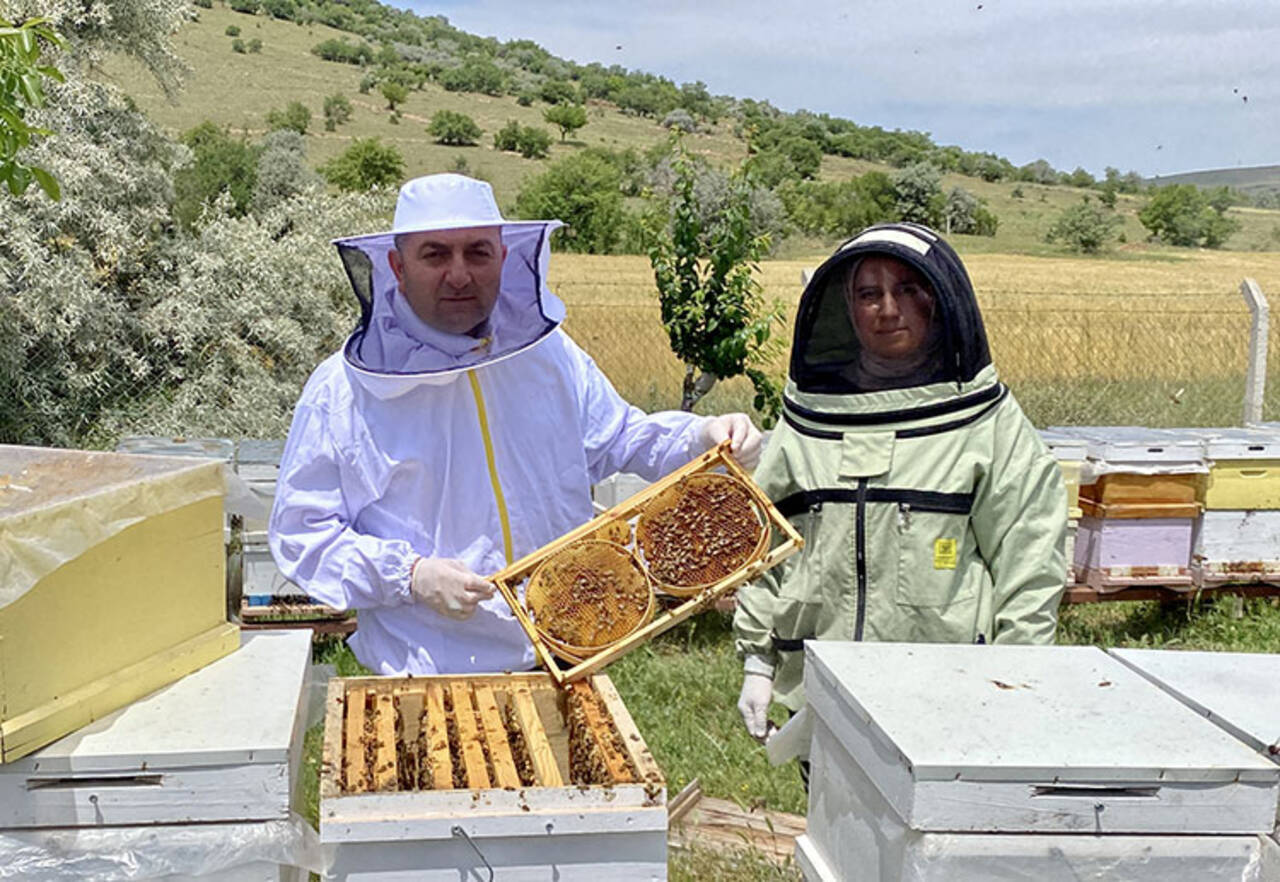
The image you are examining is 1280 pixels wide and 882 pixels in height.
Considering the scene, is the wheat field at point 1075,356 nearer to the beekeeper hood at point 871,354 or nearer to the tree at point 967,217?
the beekeeper hood at point 871,354

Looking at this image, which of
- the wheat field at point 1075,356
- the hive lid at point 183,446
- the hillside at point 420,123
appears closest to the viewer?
the hive lid at point 183,446

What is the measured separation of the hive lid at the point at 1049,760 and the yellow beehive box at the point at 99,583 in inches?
43.5

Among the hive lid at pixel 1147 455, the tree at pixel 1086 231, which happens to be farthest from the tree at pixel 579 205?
the hive lid at pixel 1147 455

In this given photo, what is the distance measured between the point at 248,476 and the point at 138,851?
3.57m

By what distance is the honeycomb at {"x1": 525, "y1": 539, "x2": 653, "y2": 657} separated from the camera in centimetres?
220

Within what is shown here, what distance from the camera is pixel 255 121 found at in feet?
152

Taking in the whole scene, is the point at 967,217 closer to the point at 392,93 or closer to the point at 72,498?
the point at 392,93

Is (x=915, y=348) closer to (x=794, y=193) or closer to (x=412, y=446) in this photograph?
(x=412, y=446)

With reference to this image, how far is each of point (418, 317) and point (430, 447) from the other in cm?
30

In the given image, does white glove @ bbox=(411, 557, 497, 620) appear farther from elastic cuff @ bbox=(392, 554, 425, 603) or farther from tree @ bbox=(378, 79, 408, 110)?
tree @ bbox=(378, 79, 408, 110)

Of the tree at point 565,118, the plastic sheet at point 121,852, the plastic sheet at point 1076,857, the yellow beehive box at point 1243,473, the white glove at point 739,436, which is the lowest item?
the yellow beehive box at point 1243,473

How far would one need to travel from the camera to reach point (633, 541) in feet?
7.70

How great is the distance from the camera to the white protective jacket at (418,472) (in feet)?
7.72

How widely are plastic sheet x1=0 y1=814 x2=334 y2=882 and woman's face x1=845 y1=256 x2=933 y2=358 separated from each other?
156cm
